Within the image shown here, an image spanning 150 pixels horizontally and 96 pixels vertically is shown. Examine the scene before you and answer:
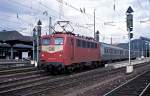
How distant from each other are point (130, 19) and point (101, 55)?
38.7ft

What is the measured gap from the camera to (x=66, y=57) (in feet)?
97.3

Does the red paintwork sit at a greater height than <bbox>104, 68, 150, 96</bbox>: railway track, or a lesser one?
greater

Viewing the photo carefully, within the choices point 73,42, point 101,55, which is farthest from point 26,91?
point 101,55

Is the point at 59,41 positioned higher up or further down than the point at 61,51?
higher up

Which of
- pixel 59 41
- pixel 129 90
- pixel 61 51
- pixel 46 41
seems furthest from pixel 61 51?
pixel 129 90

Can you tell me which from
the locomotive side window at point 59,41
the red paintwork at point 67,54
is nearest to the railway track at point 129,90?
the red paintwork at point 67,54

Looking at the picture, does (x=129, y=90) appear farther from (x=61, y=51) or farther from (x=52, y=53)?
(x=52, y=53)

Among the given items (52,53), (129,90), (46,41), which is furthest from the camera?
(46,41)

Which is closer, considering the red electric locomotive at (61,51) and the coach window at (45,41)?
the red electric locomotive at (61,51)

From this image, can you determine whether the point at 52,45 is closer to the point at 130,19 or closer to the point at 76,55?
the point at 76,55

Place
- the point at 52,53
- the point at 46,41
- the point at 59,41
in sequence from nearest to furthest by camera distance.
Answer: the point at 52,53, the point at 59,41, the point at 46,41

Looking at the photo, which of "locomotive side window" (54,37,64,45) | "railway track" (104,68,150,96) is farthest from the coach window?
"railway track" (104,68,150,96)

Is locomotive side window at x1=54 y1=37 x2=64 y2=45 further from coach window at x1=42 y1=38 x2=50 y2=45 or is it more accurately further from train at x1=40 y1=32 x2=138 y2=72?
coach window at x1=42 y1=38 x2=50 y2=45

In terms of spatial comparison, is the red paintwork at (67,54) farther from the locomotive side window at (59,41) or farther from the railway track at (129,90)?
the railway track at (129,90)
